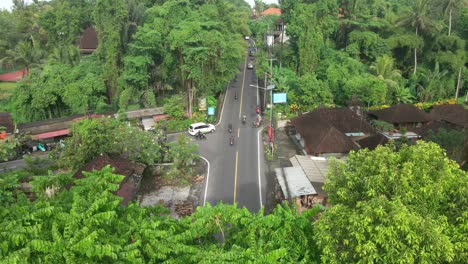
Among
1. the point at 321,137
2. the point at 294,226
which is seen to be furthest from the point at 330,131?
the point at 294,226

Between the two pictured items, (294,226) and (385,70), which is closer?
(294,226)

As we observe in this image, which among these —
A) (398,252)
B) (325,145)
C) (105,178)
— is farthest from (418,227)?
(325,145)

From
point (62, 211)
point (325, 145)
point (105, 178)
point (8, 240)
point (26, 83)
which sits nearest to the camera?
point (8, 240)

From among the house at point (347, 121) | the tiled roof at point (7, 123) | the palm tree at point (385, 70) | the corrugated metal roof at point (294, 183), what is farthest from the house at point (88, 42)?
the corrugated metal roof at point (294, 183)

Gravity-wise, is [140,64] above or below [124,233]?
above

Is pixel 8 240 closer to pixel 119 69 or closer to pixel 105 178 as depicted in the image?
pixel 105 178

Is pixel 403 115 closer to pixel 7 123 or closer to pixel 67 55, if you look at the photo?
pixel 7 123
